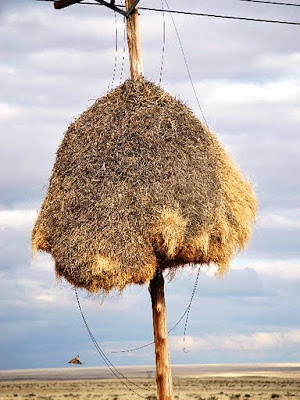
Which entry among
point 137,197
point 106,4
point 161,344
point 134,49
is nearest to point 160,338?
point 161,344

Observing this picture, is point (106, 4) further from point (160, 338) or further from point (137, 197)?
point (160, 338)

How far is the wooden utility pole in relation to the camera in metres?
17.6

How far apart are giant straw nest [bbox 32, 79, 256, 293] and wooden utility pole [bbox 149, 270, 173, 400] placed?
0.82 meters

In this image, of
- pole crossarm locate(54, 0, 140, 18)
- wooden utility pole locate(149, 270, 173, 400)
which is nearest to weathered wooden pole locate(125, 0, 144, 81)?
pole crossarm locate(54, 0, 140, 18)

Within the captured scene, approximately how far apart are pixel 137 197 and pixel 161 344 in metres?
3.33

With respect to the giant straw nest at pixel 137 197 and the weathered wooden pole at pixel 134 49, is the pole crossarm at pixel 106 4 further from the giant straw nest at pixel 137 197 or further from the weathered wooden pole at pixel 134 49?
the giant straw nest at pixel 137 197

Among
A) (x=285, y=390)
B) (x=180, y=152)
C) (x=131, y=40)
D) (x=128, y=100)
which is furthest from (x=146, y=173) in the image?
(x=285, y=390)

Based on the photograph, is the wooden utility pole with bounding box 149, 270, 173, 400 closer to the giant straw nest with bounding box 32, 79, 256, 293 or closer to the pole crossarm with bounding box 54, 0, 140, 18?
the giant straw nest with bounding box 32, 79, 256, 293

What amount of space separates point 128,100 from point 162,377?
5886 mm

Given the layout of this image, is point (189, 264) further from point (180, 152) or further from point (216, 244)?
point (180, 152)

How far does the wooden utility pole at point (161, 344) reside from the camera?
17578 millimetres

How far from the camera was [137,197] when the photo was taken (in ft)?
53.7

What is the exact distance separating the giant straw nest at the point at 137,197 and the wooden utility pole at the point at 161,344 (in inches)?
32.3

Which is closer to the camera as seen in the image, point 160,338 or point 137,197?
point 137,197
